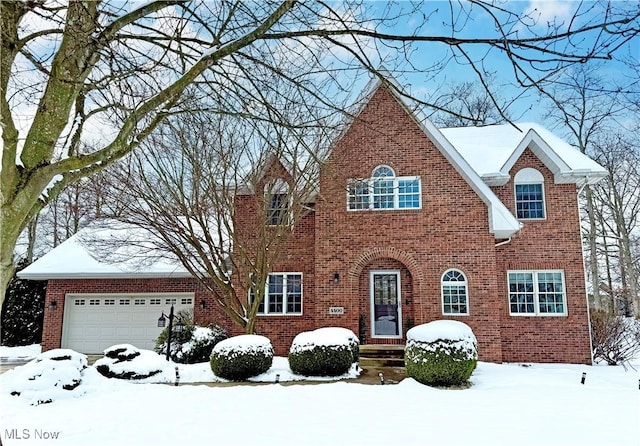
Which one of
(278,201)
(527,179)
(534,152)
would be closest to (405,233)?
(278,201)

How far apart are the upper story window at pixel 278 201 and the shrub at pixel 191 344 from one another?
12.7 feet

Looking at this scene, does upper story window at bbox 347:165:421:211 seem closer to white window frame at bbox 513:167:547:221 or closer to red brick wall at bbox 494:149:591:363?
red brick wall at bbox 494:149:591:363

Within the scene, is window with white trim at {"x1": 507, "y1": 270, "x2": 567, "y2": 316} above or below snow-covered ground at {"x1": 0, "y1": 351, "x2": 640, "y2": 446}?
above

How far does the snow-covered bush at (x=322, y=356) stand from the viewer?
11.4 metres

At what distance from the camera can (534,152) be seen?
1582cm

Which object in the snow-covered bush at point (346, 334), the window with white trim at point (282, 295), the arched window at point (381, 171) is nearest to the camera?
the snow-covered bush at point (346, 334)

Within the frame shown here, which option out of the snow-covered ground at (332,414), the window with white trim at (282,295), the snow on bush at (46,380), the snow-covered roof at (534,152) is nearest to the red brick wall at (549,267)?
the snow-covered roof at (534,152)

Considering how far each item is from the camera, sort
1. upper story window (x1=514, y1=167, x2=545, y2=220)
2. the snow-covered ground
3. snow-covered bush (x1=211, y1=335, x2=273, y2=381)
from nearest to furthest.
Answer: the snow-covered ground → snow-covered bush (x1=211, y1=335, x2=273, y2=381) → upper story window (x1=514, y1=167, x2=545, y2=220)

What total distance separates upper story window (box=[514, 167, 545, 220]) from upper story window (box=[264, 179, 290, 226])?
7.73m

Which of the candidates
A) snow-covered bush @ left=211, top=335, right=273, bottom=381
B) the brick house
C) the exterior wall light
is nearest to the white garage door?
the brick house

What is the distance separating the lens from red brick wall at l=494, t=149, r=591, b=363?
48.1 ft

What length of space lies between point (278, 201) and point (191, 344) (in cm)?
499

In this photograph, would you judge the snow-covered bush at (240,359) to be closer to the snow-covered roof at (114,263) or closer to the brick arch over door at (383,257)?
the brick arch over door at (383,257)

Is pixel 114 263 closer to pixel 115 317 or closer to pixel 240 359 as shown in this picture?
pixel 115 317
